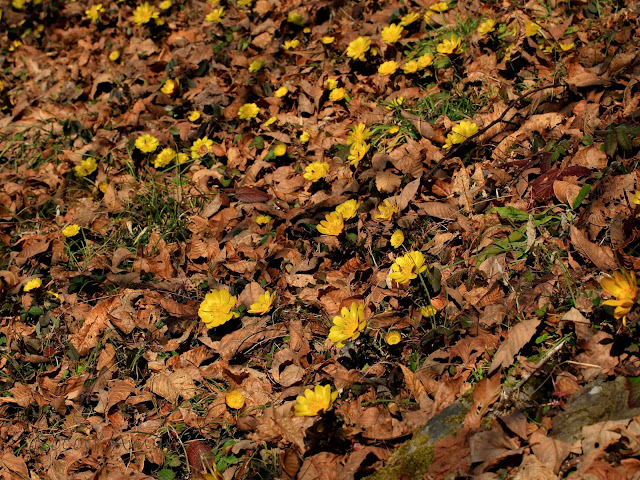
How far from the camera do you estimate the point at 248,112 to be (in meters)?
3.82

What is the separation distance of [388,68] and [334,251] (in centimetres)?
143

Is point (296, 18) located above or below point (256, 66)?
above

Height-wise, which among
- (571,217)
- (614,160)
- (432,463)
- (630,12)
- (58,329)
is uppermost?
(630,12)

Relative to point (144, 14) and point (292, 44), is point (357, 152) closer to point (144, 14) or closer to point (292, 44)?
point (292, 44)

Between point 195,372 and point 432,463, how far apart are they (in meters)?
1.26

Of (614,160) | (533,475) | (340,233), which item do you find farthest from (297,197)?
(533,475)

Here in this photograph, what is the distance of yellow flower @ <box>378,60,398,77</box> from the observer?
3611 millimetres

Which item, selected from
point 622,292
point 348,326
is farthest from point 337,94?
point 622,292

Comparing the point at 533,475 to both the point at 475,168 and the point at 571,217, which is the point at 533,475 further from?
the point at 475,168

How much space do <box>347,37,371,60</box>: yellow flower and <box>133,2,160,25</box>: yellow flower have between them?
2.01 metres

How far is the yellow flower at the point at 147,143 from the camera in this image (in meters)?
3.81

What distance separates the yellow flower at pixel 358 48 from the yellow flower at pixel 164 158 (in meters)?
1.39

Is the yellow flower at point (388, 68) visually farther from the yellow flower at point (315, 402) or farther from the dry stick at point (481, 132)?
the yellow flower at point (315, 402)

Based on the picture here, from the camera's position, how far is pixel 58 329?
10.3 feet
